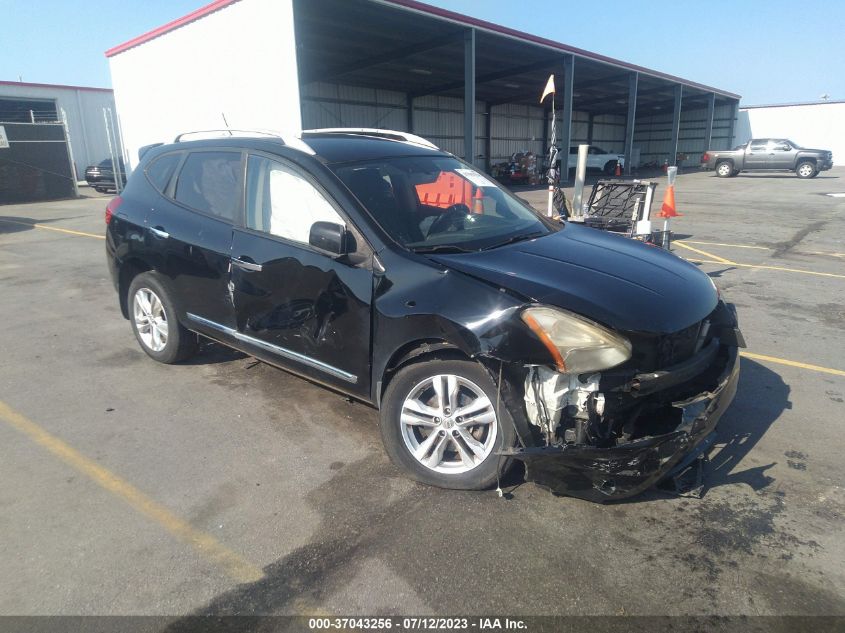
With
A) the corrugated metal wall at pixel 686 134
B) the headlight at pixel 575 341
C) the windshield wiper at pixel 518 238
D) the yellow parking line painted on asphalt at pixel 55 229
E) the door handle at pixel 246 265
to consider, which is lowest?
the yellow parking line painted on asphalt at pixel 55 229

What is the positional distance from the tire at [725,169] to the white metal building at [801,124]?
19.0 m

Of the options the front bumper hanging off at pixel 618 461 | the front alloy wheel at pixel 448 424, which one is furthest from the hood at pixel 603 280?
the front alloy wheel at pixel 448 424

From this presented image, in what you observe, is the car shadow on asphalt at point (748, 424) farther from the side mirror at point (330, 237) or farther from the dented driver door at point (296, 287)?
the side mirror at point (330, 237)

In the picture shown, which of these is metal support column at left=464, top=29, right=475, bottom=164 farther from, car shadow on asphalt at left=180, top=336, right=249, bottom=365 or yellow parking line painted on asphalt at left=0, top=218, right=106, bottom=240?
car shadow on asphalt at left=180, top=336, right=249, bottom=365

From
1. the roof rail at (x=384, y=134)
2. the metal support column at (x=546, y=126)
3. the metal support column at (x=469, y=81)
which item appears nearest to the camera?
the roof rail at (x=384, y=134)

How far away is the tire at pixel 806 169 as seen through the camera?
29.7 m

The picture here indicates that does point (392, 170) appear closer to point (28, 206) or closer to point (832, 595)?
point (832, 595)

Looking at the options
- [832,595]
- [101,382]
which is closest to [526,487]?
[832,595]

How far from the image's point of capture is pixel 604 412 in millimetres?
2627

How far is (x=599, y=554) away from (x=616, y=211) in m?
7.74

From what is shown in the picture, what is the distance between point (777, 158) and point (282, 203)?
110ft

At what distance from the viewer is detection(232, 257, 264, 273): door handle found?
3705 mm

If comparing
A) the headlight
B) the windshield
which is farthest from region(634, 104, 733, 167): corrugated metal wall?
the headlight

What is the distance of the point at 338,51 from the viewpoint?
22.4 meters
